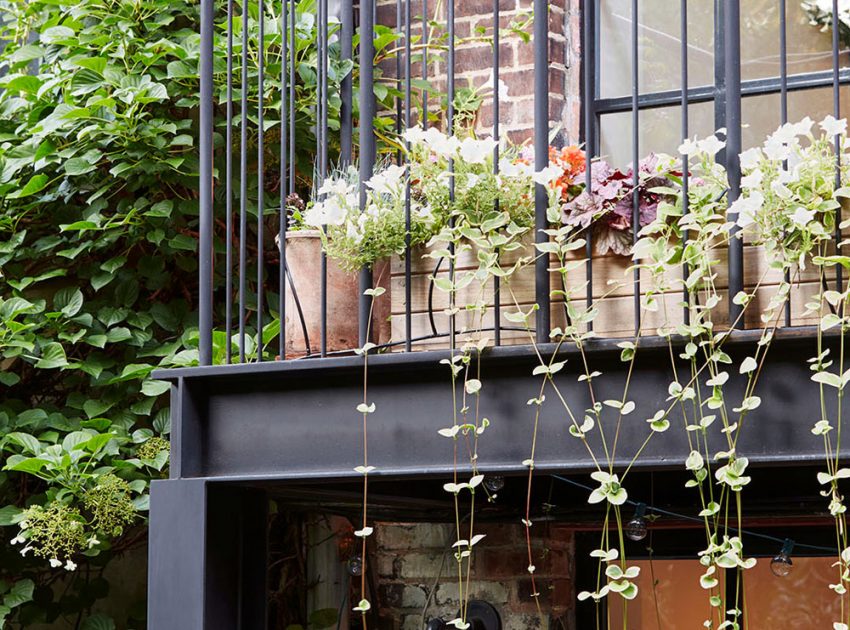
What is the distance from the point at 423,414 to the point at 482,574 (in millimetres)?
1710

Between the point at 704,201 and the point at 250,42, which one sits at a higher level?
the point at 250,42

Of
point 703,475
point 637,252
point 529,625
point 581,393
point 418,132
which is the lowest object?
point 529,625

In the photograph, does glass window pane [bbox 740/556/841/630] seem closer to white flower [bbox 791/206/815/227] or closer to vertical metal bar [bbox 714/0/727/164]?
vertical metal bar [bbox 714/0/727/164]

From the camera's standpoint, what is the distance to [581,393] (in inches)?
98.7

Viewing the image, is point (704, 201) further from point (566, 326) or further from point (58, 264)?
point (58, 264)

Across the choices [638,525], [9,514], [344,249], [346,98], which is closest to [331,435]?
[344,249]

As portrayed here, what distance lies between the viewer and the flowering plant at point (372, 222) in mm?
2660

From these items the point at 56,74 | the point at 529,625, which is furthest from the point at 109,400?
the point at 529,625

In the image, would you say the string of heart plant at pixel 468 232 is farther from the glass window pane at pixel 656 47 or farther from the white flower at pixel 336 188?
the glass window pane at pixel 656 47

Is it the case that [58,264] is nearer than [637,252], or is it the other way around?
[637,252]

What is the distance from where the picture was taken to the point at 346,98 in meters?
3.22

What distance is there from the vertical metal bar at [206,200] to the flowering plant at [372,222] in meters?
0.31

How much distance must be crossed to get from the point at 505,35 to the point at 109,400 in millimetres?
1878

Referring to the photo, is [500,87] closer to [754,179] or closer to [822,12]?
[822,12]
